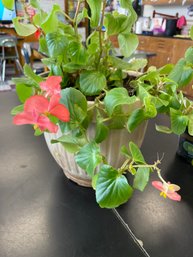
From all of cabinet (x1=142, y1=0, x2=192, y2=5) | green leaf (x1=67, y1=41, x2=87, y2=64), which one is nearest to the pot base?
green leaf (x1=67, y1=41, x2=87, y2=64)

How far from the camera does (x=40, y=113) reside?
233mm

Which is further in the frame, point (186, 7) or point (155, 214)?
point (186, 7)

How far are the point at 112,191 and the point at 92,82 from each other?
0.56ft

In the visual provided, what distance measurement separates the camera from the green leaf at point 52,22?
1.06ft

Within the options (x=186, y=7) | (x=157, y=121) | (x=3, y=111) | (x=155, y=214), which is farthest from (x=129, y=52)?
(x=186, y=7)

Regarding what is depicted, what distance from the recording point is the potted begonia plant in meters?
0.30

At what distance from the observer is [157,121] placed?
2.60 ft

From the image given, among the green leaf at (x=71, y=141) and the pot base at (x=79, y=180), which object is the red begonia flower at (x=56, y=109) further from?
the pot base at (x=79, y=180)

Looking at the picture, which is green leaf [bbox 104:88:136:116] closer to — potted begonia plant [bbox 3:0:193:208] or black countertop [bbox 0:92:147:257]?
potted begonia plant [bbox 3:0:193:208]

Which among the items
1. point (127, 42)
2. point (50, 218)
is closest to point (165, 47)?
point (127, 42)

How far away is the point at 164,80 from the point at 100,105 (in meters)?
0.12

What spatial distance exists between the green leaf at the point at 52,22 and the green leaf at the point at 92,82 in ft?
0.26

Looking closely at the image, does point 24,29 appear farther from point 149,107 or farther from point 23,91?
point 149,107

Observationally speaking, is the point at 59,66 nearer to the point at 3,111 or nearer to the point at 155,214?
the point at 155,214
